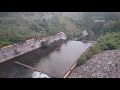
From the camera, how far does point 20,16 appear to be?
34.3ft

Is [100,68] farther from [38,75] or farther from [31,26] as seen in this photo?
[31,26]

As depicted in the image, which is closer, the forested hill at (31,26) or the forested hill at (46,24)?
the forested hill at (31,26)

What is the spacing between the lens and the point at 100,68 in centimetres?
570

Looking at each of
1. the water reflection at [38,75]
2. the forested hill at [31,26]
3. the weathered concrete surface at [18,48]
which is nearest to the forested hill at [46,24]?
the forested hill at [31,26]

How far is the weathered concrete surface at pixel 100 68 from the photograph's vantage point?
524cm

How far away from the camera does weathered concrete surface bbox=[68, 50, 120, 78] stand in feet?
17.2

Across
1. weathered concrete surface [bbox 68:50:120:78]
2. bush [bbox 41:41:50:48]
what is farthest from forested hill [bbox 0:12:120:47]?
weathered concrete surface [bbox 68:50:120:78]

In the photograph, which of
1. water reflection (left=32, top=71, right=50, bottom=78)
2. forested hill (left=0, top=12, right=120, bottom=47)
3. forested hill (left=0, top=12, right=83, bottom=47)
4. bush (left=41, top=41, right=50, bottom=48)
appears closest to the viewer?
water reflection (left=32, top=71, right=50, bottom=78)

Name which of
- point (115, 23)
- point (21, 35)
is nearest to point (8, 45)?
point (21, 35)

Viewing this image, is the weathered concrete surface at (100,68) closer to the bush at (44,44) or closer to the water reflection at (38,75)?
the water reflection at (38,75)

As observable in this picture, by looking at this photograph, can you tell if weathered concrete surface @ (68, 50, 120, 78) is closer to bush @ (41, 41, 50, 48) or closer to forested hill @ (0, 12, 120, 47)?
bush @ (41, 41, 50, 48)

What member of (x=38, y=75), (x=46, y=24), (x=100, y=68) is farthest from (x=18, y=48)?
(x=46, y=24)

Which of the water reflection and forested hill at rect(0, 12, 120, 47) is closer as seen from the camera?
the water reflection
